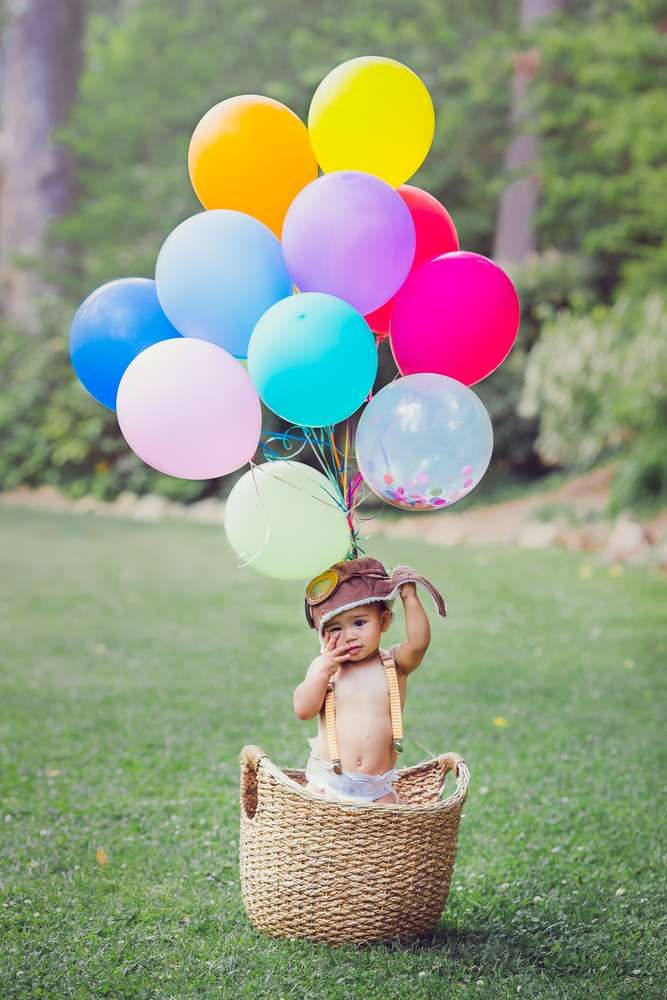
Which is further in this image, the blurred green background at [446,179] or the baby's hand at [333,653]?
the blurred green background at [446,179]

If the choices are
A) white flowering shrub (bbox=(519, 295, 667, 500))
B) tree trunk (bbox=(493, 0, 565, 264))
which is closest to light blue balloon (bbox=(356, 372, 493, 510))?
white flowering shrub (bbox=(519, 295, 667, 500))

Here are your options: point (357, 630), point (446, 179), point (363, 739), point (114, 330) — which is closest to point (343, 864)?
point (363, 739)

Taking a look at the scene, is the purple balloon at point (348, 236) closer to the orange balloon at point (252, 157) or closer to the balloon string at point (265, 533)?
the orange balloon at point (252, 157)

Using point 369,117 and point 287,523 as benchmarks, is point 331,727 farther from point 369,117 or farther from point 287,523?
point 369,117

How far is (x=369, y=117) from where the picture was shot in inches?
111

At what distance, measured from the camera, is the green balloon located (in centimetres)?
278

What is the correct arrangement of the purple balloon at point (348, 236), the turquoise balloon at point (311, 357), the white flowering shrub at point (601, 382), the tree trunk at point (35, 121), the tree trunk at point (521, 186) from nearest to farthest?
1. the turquoise balloon at point (311, 357)
2. the purple balloon at point (348, 236)
3. the white flowering shrub at point (601, 382)
4. the tree trunk at point (521, 186)
5. the tree trunk at point (35, 121)

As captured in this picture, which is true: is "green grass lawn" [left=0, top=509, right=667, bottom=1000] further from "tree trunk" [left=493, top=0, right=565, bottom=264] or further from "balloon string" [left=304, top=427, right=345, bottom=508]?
"tree trunk" [left=493, top=0, right=565, bottom=264]

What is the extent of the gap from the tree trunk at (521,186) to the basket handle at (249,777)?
11107 millimetres

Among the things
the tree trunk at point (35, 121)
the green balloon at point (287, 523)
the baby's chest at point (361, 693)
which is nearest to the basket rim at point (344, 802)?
the baby's chest at point (361, 693)

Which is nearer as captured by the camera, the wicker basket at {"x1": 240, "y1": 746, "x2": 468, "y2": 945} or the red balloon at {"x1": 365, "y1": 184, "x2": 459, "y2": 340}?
the wicker basket at {"x1": 240, "y1": 746, "x2": 468, "y2": 945}

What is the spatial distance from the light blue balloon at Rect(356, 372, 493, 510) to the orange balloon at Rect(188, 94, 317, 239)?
2.24 feet

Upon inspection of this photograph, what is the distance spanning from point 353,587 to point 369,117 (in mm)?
1272

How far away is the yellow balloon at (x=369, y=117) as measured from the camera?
9.23 feet
